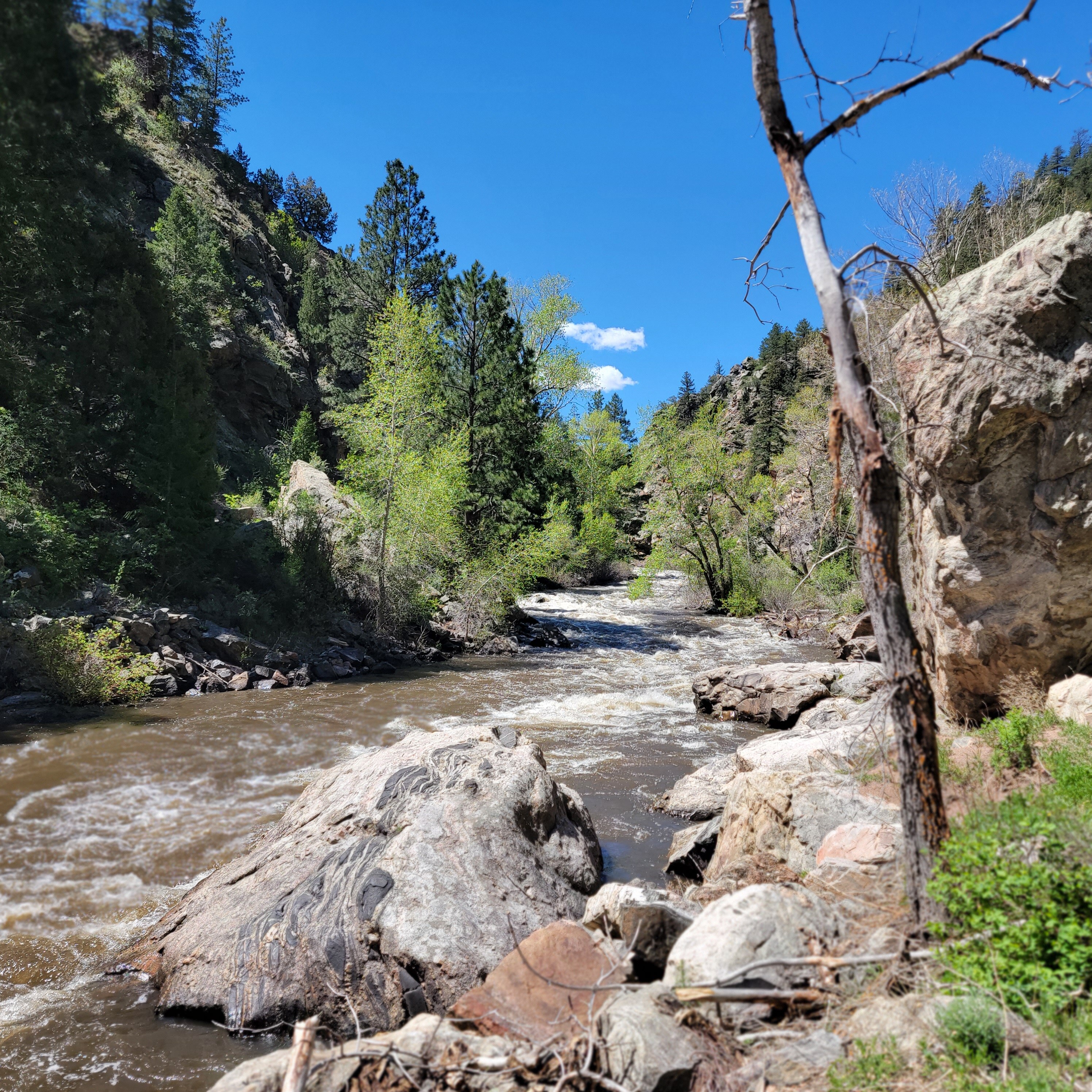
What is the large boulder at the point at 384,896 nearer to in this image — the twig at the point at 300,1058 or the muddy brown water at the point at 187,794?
the muddy brown water at the point at 187,794

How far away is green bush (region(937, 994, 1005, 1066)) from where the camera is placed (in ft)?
8.20

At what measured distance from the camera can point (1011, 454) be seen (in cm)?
605

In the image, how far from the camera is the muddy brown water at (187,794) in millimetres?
4074

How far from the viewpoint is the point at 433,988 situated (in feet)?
13.6

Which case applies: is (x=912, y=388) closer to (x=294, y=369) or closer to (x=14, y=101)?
(x=14, y=101)

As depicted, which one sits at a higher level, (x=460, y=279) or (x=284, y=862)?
(x=460, y=279)

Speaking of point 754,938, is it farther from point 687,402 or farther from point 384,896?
point 687,402

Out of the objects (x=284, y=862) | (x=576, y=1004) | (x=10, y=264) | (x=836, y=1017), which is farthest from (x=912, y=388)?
(x=10, y=264)

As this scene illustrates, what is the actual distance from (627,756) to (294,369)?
3363cm

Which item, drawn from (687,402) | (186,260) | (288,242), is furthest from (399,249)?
(687,402)

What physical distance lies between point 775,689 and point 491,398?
57.2 feet

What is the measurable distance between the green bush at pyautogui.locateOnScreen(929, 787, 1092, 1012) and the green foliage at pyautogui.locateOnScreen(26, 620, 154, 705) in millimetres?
13377

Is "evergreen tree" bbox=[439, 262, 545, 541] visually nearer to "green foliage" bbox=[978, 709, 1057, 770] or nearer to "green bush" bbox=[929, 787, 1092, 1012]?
"green foliage" bbox=[978, 709, 1057, 770]

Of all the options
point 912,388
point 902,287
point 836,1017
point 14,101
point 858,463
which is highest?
point 902,287
